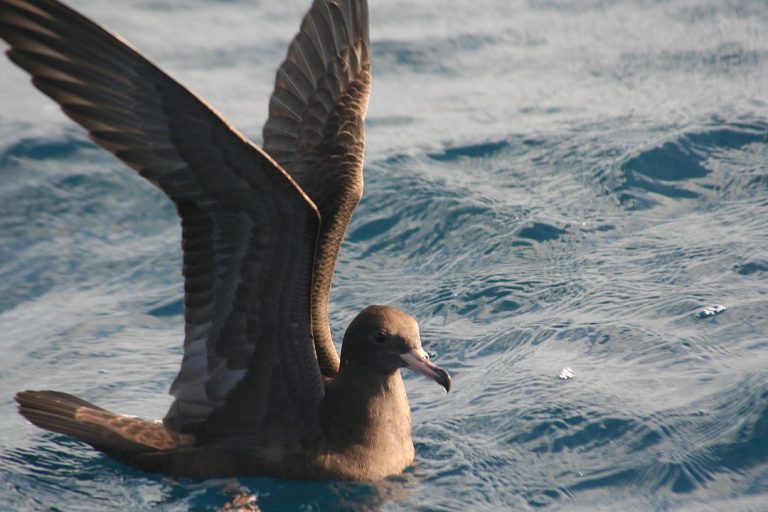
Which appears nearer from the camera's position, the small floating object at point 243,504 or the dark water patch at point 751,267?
the small floating object at point 243,504

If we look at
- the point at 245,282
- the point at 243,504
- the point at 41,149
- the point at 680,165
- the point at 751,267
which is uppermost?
the point at 41,149

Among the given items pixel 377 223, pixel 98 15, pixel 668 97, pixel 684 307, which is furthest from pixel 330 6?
pixel 98 15

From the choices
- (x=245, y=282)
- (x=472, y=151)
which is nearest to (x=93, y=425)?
(x=245, y=282)

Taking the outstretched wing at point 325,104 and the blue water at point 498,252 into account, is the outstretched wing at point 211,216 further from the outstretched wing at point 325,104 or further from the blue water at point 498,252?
the outstretched wing at point 325,104

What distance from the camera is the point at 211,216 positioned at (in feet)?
20.1

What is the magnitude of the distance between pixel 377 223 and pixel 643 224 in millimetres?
2129

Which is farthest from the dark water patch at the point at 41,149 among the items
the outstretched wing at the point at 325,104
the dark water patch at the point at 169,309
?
the outstretched wing at the point at 325,104

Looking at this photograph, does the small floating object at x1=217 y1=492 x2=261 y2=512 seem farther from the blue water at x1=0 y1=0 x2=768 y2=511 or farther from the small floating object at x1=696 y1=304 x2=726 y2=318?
the small floating object at x1=696 y1=304 x2=726 y2=318

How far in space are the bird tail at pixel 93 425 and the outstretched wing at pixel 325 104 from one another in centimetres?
172

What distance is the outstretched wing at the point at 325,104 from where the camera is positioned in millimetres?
7582

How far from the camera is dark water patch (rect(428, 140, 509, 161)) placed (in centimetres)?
1096

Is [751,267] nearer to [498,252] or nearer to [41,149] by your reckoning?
[498,252]

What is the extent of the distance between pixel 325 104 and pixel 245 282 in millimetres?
2044

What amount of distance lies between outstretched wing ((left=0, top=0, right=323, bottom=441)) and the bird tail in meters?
0.19
